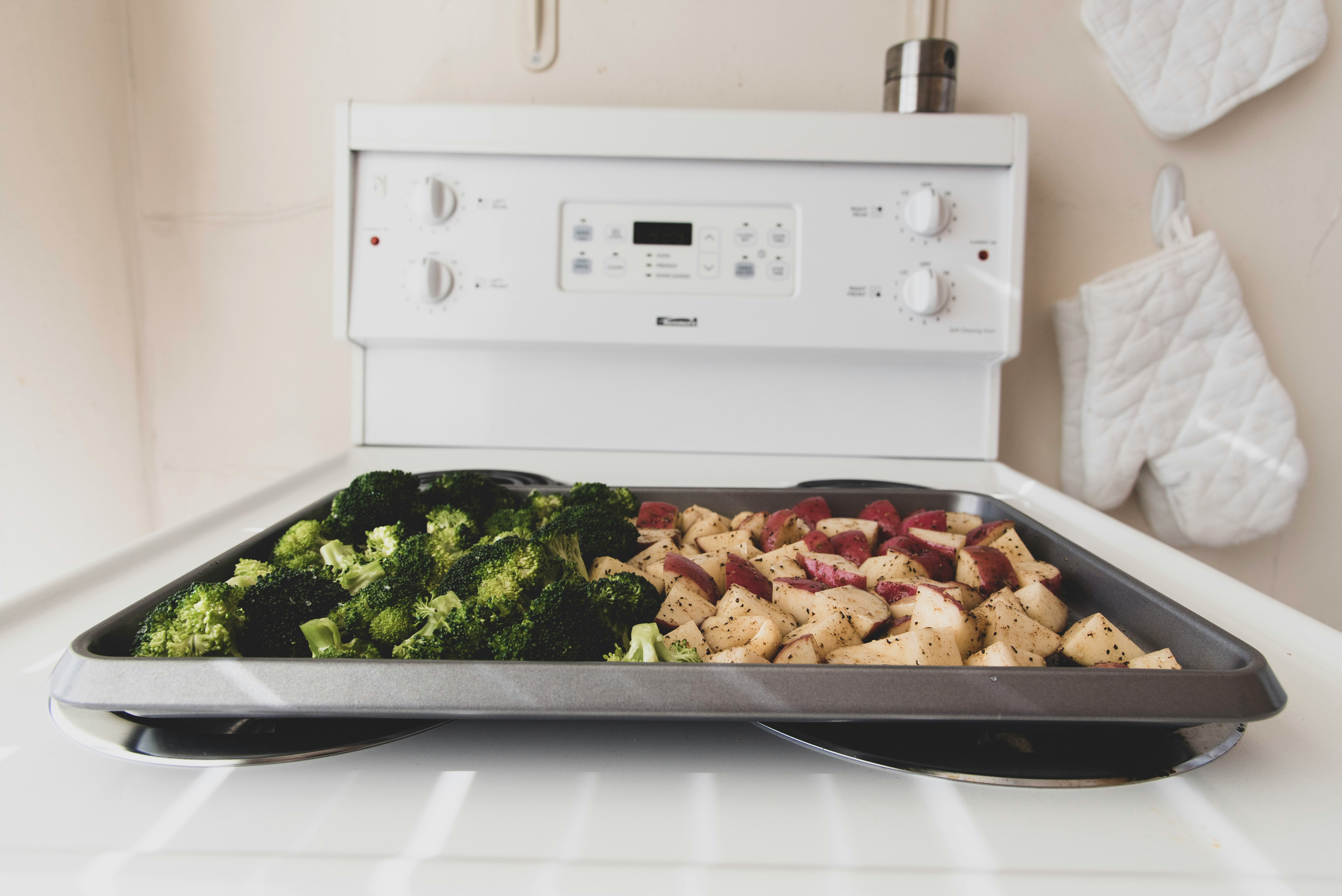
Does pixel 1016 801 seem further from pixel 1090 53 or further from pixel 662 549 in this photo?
pixel 1090 53

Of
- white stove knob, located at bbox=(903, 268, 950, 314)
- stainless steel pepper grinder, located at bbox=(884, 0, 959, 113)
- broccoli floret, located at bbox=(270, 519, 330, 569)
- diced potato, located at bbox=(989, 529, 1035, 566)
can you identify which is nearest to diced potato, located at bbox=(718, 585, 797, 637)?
diced potato, located at bbox=(989, 529, 1035, 566)

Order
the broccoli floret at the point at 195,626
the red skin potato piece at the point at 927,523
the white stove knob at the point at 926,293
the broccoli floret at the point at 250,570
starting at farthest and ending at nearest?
1. the white stove knob at the point at 926,293
2. the red skin potato piece at the point at 927,523
3. the broccoli floret at the point at 250,570
4. the broccoli floret at the point at 195,626

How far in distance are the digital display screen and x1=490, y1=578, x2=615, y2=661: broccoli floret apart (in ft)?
2.51

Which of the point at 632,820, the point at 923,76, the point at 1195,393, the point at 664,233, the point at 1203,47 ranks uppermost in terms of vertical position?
the point at 1203,47

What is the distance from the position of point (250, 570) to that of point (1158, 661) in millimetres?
603

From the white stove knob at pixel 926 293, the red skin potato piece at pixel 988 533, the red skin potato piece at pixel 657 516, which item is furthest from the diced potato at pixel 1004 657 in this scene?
the white stove knob at pixel 926 293

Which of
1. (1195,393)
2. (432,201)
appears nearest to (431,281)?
(432,201)

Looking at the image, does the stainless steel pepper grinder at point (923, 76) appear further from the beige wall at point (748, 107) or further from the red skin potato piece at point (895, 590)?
the red skin potato piece at point (895, 590)

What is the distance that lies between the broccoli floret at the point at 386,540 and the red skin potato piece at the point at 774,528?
325 millimetres

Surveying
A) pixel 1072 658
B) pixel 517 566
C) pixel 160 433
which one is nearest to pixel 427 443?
pixel 160 433

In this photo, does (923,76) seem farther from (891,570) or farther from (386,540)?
(386,540)

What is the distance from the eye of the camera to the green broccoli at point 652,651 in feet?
1.50

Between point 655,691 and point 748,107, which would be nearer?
point 655,691

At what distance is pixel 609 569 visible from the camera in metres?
0.62
